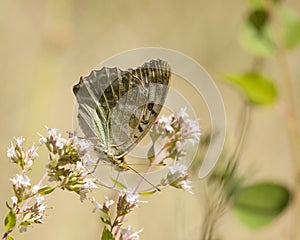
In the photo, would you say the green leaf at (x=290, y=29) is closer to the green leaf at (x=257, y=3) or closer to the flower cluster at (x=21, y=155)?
the green leaf at (x=257, y=3)

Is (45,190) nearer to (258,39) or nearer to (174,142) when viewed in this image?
(174,142)

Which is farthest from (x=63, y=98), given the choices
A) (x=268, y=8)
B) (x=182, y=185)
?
(x=182, y=185)

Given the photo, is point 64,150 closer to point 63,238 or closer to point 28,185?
point 28,185

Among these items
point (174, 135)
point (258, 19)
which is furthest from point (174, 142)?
point (258, 19)

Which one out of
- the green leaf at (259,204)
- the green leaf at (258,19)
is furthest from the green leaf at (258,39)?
the green leaf at (259,204)

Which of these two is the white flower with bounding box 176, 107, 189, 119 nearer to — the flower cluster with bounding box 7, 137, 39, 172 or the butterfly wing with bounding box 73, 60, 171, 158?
the butterfly wing with bounding box 73, 60, 171, 158

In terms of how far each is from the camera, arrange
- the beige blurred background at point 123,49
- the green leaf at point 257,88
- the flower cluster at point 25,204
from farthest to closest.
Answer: the beige blurred background at point 123,49
the green leaf at point 257,88
the flower cluster at point 25,204
